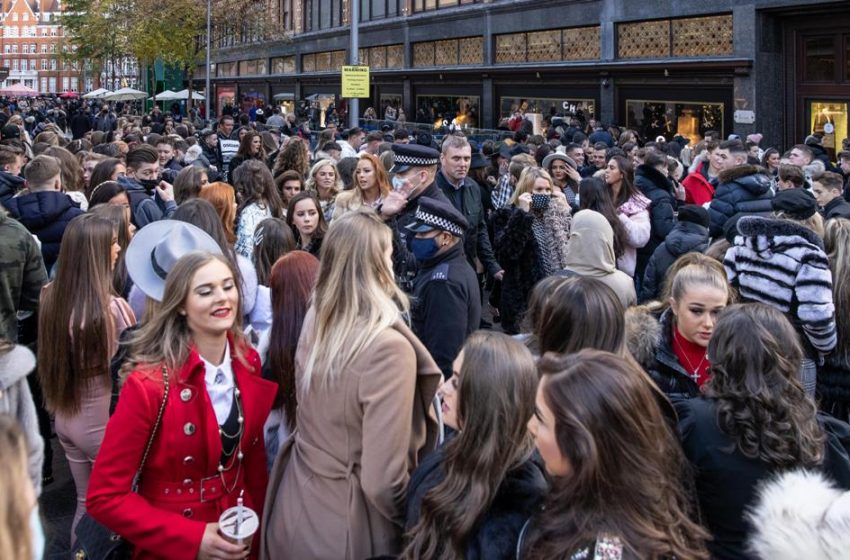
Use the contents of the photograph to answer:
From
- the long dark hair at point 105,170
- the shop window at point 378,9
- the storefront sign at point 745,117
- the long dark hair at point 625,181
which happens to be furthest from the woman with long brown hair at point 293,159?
the shop window at point 378,9

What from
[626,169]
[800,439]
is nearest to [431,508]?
[800,439]

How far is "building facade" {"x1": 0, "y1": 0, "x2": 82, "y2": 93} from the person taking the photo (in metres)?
159

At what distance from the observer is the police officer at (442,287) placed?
16.3 feet

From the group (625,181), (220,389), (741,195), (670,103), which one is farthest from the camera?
(670,103)

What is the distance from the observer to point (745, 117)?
19.7 m

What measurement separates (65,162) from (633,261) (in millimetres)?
6176

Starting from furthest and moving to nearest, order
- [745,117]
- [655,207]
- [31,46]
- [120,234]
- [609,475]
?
[31,46], [745,117], [655,207], [120,234], [609,475]

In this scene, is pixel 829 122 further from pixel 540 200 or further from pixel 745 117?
pixel 540 200

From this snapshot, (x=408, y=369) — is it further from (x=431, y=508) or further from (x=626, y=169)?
(x=626, y=169)

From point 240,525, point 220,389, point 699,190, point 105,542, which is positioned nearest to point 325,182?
point 699,190

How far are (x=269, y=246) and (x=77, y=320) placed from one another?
1.77 m

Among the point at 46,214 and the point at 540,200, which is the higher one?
the point at 540,200

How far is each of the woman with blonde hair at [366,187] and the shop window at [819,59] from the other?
15.0m

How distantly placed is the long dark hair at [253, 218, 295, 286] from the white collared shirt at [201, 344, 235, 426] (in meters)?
2.38
